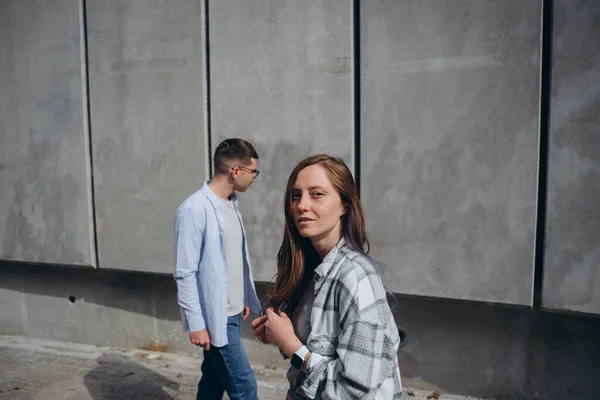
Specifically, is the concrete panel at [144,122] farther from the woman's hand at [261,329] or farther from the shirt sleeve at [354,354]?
the shirt sleeve at [354,354]

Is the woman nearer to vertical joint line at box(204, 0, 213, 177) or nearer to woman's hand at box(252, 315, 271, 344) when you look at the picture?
woman's hand at box(252, 315, 271, 344)

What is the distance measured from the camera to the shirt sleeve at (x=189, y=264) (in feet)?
10.3

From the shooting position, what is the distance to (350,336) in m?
1.61

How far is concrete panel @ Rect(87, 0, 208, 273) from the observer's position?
181 inches

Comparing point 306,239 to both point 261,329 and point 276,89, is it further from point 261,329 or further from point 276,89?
point 276,89

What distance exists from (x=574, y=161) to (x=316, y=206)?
8.27ft

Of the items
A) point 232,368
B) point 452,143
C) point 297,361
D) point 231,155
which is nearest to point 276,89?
point 231,155

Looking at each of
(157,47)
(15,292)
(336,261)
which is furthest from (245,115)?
(15,292)

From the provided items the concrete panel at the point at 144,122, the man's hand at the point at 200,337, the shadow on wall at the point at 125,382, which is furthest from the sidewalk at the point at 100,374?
the man's hand at the point at 200,337

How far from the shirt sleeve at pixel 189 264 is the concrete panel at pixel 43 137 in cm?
240

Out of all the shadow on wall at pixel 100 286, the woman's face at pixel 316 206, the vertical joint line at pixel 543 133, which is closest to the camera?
the woman's face at pixel 316 206

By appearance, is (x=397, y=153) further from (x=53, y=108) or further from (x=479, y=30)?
(x=53, y=108)

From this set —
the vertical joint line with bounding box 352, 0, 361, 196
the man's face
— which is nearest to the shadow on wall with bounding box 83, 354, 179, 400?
the man's face

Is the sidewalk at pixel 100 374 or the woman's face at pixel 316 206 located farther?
the sidewalk at pixel 100 374
